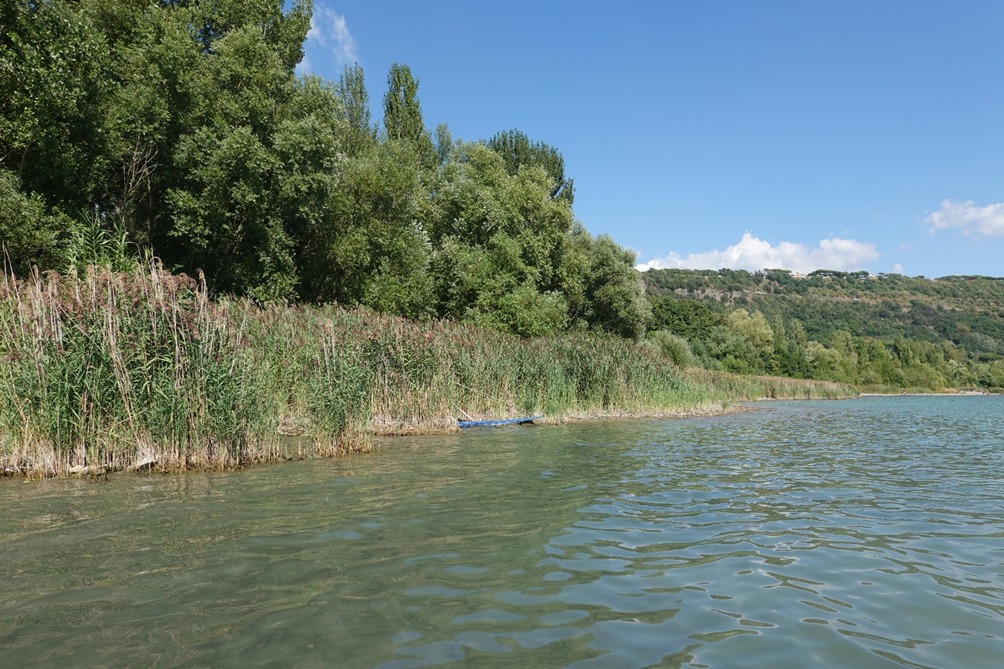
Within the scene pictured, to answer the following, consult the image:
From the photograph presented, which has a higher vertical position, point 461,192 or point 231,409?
point 461,192

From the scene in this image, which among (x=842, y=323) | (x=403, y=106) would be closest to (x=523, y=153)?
(x=403, y=106)

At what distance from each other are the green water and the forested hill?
58.4m

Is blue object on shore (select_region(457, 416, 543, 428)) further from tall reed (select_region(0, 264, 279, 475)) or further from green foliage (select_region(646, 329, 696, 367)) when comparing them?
green foliage (select_region(646, 329, 696, 367))

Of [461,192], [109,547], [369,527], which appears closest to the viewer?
[109,547]

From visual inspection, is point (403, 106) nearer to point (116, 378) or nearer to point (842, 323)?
point (116, 378)

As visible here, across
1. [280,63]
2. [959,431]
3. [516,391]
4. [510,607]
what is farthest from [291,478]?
[280,63]

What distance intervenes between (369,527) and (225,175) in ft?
61.5

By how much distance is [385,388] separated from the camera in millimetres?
14602

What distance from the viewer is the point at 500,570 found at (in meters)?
4.93

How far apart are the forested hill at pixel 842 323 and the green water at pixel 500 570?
58446 mm

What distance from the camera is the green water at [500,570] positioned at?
355 cm

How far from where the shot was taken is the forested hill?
245ft

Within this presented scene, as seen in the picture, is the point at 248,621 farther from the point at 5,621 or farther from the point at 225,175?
the point at 225,175

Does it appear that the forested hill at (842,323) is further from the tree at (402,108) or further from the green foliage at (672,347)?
the tree at (402,108)
